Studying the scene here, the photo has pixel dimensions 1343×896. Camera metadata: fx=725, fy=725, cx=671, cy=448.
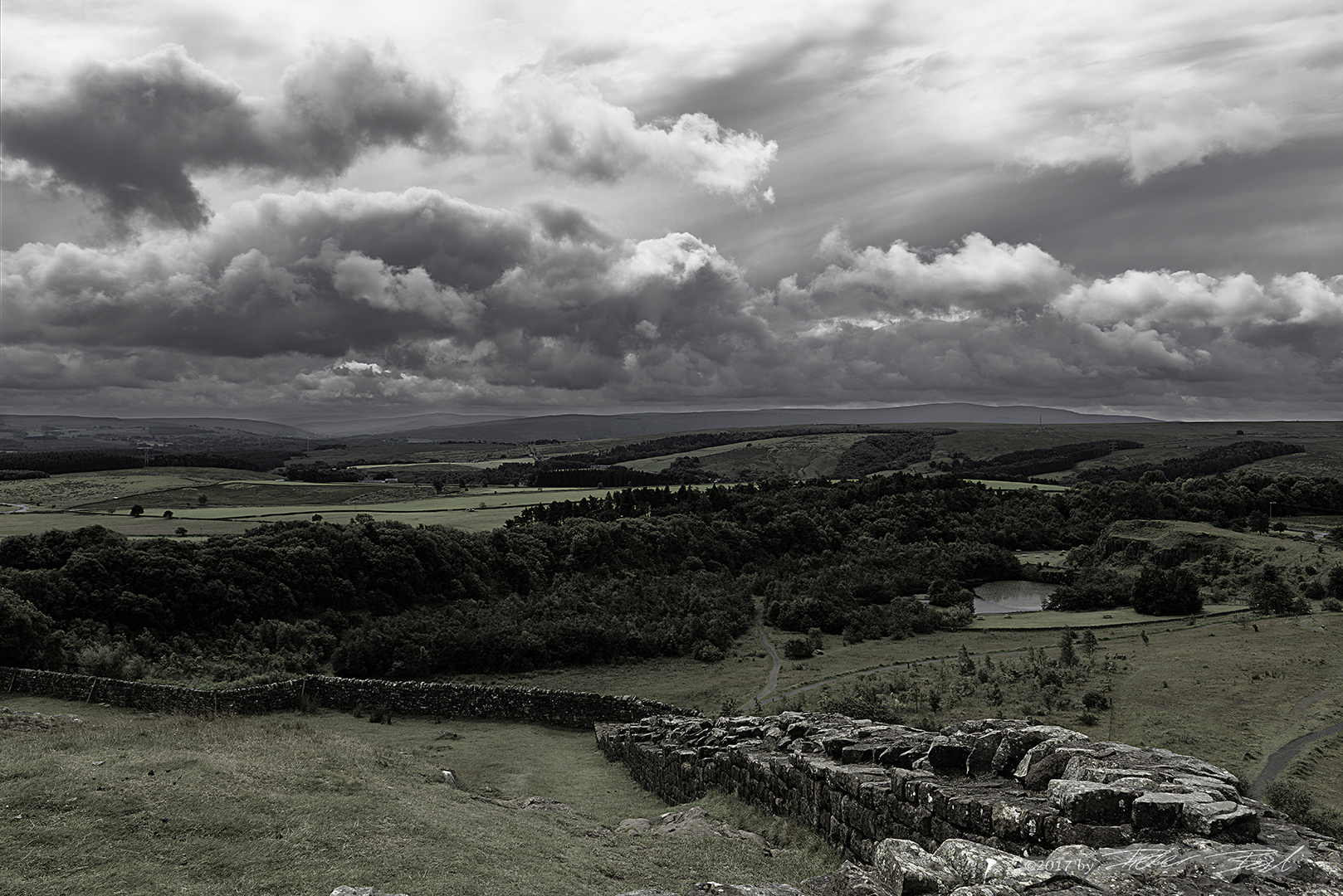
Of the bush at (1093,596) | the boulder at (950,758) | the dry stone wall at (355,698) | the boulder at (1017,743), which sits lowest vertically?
the bush at (1093,596)

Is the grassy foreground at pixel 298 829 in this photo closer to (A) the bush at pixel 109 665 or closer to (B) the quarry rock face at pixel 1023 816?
(B) the quarry rock face at pixel 1023 816

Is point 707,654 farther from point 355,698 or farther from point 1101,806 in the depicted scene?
point 1101,806

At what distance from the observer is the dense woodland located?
1624 inches

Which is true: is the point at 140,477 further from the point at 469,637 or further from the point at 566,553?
the point at 469,637

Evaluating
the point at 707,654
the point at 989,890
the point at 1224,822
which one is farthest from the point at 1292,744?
the point at 707,654

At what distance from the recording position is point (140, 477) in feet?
429

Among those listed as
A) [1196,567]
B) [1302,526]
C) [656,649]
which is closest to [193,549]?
[656,649]

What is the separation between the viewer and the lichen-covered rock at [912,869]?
928 cm

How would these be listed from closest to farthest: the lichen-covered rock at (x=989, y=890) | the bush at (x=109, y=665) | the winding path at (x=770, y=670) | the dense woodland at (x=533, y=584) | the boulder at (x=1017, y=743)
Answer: the lichen-covered rock at (x=989, y=890)
the boulder at (x=1017, y=743)
the bush at (x=109, y=665)
the winding path at (x=770, y=670)
the dense woodland at (x=533, y=584)

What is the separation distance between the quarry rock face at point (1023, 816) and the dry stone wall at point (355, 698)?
1378 cm

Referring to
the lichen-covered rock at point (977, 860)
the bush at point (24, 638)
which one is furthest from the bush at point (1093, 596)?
the bush at point (24, 638)

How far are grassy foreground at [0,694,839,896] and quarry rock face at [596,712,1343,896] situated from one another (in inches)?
52.2

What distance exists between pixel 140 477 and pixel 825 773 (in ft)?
499

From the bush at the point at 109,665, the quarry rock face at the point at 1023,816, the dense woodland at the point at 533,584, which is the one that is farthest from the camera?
the dense woodland at the point at 533,584
